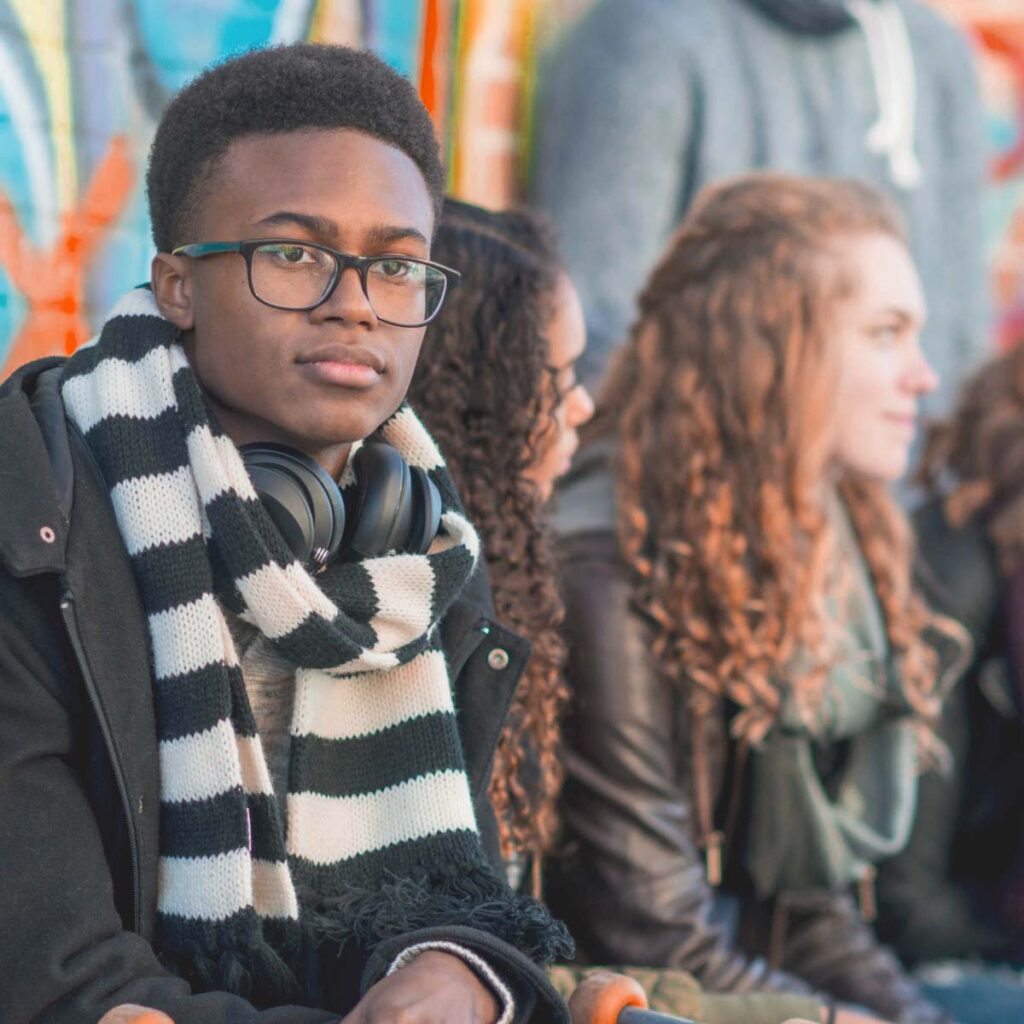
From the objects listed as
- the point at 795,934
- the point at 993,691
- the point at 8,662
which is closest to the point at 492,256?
the point at 8,662

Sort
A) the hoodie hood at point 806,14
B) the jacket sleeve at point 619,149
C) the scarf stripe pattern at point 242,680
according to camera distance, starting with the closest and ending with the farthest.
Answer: the scarf stripe pattern at point 242,680, the jacket sleeve at point 619,149, the hoodie hood at point 806,14

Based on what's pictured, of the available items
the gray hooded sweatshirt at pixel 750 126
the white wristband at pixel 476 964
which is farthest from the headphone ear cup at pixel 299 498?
the gray hooded sweatshirt at pixel 750 126

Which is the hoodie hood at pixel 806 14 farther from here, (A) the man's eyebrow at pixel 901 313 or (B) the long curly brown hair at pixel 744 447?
(A) the man's eyebrow at pixel 901 313

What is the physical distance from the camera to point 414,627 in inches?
71.2

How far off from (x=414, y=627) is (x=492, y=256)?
2.94 ft

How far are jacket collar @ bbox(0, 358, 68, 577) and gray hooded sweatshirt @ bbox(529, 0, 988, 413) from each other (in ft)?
7.01

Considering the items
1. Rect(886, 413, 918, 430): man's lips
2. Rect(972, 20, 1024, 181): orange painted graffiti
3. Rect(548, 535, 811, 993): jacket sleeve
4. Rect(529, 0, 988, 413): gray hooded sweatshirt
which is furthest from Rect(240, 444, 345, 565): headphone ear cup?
Rect(972, 20, 1024, 181): orange painted graffiti

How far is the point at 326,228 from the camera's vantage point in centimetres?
173

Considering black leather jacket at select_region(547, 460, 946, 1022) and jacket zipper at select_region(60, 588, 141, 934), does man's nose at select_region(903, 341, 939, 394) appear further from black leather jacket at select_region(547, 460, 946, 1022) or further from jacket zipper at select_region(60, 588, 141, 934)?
jacket zipper at select_region(60, 588, 141, 934)

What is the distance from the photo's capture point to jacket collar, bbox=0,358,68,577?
1605 mm

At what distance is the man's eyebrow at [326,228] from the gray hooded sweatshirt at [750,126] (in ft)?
6.40

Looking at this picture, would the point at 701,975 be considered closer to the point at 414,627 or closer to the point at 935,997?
the point at 935,997

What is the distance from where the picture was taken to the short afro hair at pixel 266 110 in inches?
69.2

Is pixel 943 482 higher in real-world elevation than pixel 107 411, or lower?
lower
